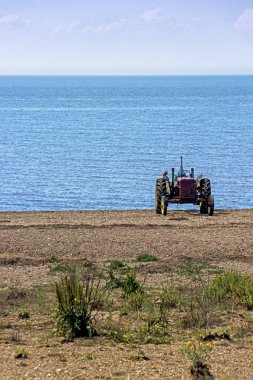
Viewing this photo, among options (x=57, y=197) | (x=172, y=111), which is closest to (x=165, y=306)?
(x=57, y=197)

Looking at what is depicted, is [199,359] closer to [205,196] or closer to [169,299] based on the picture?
[169,299]

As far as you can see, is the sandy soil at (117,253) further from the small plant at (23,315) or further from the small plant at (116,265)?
the small plant at (23,315)

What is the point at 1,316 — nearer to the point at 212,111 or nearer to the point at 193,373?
the point at 193,373

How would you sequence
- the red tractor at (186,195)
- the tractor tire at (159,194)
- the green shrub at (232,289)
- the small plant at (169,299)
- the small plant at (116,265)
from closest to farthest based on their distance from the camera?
the small plant at (169,299) < the green shrub at (232,289) < the small plant at (116,265) < the red tractor at (186,195) < the tractor tire at (159,194)

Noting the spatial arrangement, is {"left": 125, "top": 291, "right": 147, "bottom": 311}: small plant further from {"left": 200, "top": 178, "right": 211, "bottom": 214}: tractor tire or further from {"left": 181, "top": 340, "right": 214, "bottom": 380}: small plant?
{"left": 200, "top": 178, "right": 211, "bottom": 214}: tractor tire

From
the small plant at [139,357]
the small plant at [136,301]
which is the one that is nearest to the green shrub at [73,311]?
the small plant at [139,357]

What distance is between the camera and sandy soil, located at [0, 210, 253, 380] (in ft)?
36.1

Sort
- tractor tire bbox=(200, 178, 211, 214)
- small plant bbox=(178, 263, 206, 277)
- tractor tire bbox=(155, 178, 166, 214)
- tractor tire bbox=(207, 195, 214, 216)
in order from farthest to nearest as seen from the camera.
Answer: tractor tire bbox=(155, 178, 166, 214)
tractor tire bbox=(200, 178, 211, 214)
tractor tire bbox=(207, 195, 214, 216)
small plant bbox=(178, 263, 206, 277)

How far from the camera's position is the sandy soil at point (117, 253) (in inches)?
434

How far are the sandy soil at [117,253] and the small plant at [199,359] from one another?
0.15m

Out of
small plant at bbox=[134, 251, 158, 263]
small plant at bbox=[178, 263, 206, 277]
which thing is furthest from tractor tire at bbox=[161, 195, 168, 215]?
small plant at bbox=[178, 263, 206, 277]

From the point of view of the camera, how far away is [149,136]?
83.2 m

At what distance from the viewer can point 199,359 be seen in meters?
10.9

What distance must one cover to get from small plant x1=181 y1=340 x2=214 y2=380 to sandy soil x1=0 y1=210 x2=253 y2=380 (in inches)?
5.8
